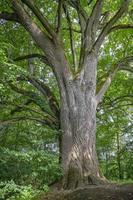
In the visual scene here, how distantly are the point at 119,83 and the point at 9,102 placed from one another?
7.92 metres

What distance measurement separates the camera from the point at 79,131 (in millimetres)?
8516

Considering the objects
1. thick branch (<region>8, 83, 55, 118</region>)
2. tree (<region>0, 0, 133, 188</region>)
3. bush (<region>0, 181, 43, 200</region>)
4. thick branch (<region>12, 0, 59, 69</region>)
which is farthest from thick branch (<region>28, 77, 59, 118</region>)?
bush (<region>0, 181, 43, 200</region>)

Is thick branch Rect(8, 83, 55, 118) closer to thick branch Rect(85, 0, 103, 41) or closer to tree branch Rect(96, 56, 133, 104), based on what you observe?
tree branch Rect(96, 56, 133, 104)

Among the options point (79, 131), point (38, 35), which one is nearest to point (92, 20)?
point (38, 35)

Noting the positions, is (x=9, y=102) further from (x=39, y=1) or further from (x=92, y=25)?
(x=39, y=1)

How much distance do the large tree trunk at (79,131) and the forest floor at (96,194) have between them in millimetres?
619

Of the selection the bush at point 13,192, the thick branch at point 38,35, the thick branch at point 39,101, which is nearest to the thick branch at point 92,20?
the thick branch at point 38,35

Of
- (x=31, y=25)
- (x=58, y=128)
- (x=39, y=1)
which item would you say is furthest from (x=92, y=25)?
(x=58, y=128)

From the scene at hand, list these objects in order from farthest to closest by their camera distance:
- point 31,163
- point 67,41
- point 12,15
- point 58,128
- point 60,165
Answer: point 67,41, point 12,15, point 58,128, point 60,165, point 31,163

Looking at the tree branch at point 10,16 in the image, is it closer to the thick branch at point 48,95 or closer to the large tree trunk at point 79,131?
the thick branch at point 48,95

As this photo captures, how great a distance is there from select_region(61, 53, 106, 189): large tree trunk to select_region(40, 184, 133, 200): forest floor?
24.4 inches

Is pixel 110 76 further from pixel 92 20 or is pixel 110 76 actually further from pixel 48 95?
pixel 48 95

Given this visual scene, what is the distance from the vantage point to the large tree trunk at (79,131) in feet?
26.2

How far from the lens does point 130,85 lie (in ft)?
47.9
